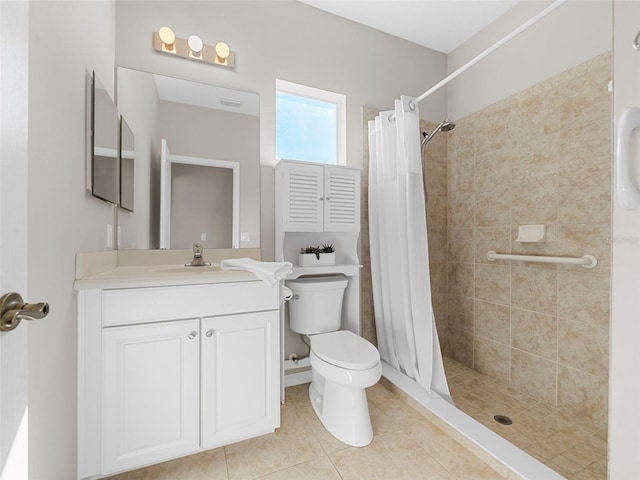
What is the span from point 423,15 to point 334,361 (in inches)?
98.7

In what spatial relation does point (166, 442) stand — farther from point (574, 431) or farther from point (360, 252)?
point (574, 431)

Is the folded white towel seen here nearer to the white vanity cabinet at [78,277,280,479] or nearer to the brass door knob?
the white vanity cabinet at [78,277,280,479]

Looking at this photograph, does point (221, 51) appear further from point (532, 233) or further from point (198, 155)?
point (532, 233)

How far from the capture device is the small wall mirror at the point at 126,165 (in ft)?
5.38

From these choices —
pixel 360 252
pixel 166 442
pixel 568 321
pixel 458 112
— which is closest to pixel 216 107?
pixel 360 252

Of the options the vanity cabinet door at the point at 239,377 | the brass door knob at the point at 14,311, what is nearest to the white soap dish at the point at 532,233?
the vanity cabinet door at the point at 239,377

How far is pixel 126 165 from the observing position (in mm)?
1667

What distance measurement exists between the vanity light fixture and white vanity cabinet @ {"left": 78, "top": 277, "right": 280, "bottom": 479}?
4.81ft

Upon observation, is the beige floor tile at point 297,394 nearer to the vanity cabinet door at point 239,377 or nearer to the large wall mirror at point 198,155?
the vanity cabinet door at point 239,377

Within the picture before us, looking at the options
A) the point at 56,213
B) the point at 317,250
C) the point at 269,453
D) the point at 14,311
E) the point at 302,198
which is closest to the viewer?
the point at 14,311

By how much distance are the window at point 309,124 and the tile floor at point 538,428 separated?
1.85 meters

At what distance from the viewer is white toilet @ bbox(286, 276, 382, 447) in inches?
58.9

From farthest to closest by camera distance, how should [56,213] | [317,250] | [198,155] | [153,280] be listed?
Result: [317,250], [198,155], [153,280], [56,213]

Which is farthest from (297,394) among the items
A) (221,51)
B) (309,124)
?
(221,51)
